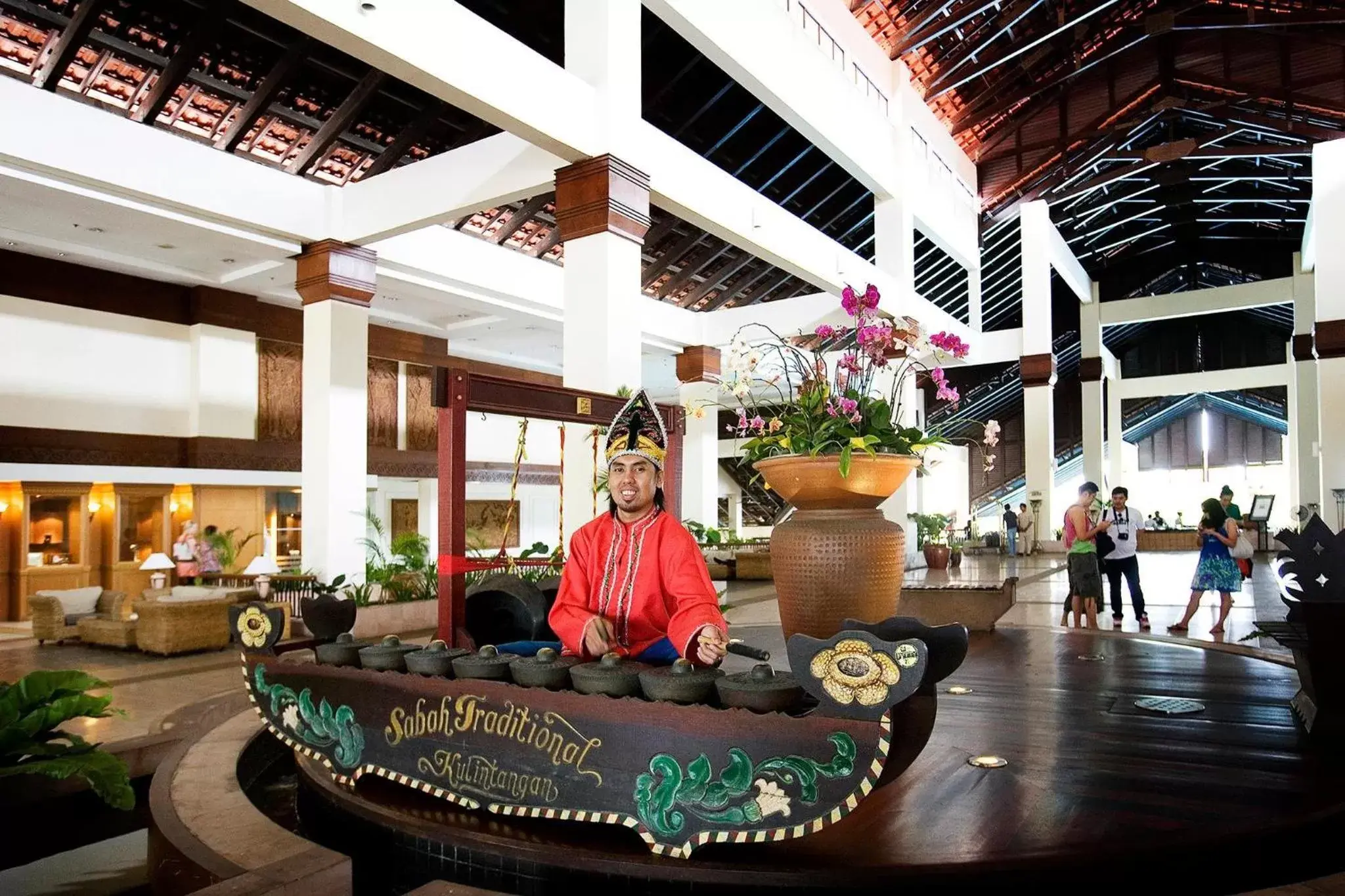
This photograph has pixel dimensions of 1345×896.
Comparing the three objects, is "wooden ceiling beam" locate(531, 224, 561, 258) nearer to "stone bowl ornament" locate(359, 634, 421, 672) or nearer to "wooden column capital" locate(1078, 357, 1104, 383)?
"stone bowl ornament" locate(359, 634, 421, 672)

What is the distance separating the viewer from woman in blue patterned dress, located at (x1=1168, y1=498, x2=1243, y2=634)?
6.41 meters

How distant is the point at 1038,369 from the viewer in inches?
660

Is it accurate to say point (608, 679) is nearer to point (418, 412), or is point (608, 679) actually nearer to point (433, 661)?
point (433, 661)

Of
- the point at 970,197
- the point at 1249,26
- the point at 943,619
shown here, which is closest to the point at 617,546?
the point at 943,619

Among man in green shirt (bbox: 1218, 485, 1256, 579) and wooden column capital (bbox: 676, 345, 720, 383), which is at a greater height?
wooden column capital (bbox: 676, 345, 720, 383)

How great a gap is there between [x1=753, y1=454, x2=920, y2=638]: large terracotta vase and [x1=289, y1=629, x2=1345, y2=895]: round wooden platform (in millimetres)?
594

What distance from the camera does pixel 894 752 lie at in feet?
5.56

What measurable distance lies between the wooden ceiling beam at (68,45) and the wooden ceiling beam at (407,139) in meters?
2.36

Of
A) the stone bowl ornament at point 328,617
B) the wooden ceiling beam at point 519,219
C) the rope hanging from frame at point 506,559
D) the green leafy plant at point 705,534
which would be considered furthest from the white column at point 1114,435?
the stone bowl ornament at point 328,617

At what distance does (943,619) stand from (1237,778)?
306 centimetres

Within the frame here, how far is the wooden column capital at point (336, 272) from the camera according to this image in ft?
26.6

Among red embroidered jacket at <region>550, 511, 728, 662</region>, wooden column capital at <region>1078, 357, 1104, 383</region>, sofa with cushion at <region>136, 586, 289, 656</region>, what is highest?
wooden column capital at <region>1078, 357, 1104, 383</region>

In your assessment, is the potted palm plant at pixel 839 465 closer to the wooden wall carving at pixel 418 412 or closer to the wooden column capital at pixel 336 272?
the wooden column capital at pixel 336 272

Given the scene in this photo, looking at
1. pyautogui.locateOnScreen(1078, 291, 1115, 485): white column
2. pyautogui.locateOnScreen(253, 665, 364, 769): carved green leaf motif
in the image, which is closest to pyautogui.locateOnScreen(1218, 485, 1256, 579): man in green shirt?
pyautogui.locateOnScreen(253, 665, 364, 769): carved green leaf motif
